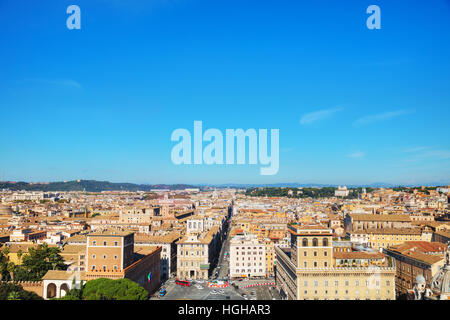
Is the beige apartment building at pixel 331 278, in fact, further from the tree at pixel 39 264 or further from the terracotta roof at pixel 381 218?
the terracotta roof at pixel 381 218

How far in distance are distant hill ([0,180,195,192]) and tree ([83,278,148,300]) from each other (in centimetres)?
14989

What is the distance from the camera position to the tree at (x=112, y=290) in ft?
57.9

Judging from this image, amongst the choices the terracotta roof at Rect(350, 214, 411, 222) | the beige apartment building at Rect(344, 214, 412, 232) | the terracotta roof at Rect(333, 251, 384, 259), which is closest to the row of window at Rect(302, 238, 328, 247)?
the terracotta roof at Rect(333, 251, 384, 259)

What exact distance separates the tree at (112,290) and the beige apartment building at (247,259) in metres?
14.1

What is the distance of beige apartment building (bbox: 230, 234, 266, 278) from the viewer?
31.8m

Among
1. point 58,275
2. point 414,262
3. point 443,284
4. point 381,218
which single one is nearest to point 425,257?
point 414,262

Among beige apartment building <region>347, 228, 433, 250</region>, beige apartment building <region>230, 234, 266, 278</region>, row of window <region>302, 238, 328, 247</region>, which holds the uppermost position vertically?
row of window <region>302, 238, 328, 247</region>

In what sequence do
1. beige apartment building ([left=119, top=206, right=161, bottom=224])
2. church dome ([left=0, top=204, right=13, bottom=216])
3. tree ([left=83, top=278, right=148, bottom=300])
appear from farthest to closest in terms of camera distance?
church dome ([left=0, top=204, right=13, bottom=216]) < beige apartment building ([left=119, top=206, right=161, bottom=224]) < tree ([left=83, top=278, right=148, bottom=300])

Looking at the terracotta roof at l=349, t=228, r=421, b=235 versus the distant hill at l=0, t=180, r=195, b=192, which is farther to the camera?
the distant hill at l=0, t=180, r=195, b=192

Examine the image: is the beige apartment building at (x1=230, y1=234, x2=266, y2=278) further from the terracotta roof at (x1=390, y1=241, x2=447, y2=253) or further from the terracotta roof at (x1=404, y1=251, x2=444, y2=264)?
the terracotta roof at (x1=404, y1=251, x2=444, y2=264)

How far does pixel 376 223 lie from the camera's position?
41.4 metres
